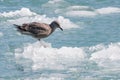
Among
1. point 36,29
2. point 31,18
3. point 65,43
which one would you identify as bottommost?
point 65,43

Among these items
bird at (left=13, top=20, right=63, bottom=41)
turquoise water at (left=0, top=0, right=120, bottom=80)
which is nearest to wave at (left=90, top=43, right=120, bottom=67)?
turquoise water at (left=0, top=0, right=120, bottom=80)

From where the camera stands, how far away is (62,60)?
10.3m

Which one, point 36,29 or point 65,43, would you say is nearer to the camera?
point 36,29

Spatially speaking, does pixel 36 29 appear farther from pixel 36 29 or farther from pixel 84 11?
pixel 84 11

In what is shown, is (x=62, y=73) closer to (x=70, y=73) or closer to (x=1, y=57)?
(x=70, y=73)

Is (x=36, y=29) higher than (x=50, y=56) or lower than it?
higher

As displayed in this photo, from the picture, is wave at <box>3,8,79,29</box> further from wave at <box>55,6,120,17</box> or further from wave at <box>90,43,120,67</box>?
wave at <box>90,43,120,67</box>

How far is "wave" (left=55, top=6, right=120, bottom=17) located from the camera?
1406 centimetres

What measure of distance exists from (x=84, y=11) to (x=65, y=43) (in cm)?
278

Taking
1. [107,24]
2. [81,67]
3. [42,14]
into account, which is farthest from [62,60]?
[42,14]

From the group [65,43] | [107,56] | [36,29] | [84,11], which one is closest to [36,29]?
[36,29]

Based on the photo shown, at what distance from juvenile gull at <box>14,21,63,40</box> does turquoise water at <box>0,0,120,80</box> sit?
179 millimetres

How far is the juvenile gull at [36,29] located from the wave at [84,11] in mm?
2702

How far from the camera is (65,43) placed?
11.6m
